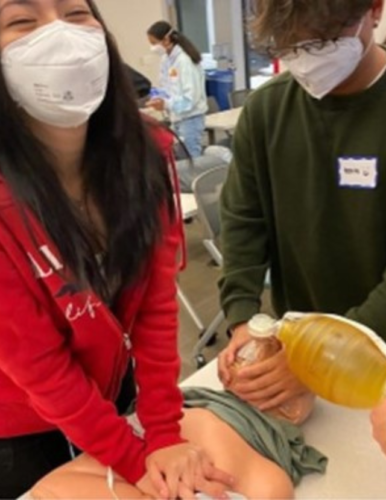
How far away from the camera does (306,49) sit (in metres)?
0.96

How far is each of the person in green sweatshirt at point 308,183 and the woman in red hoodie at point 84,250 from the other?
0.60 ft

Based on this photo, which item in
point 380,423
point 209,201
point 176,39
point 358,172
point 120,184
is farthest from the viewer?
point 176,39

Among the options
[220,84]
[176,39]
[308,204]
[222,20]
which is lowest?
[220,84]

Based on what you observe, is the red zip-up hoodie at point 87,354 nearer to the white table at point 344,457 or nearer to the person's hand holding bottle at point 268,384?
the person's hand holding bottle at point 268,384

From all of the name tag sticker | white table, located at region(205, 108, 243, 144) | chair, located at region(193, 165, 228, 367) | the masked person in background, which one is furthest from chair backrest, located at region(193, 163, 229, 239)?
the masked person in background

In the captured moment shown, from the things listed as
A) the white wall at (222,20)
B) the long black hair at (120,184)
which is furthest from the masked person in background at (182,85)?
the long black hair at (120,184)

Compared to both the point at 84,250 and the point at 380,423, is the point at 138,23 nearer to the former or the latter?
the point at 84,250

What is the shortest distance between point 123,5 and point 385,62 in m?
5.71

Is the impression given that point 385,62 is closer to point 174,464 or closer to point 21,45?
point 21,45

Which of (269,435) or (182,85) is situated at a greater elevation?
(269,435)

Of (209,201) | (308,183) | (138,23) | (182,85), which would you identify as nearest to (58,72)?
(308,183)

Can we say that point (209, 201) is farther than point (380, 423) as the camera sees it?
Yes

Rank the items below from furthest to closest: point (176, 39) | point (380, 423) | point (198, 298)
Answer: point (176, 39), point (198, 298), point (380, 423)

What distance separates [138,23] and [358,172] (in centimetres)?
586
